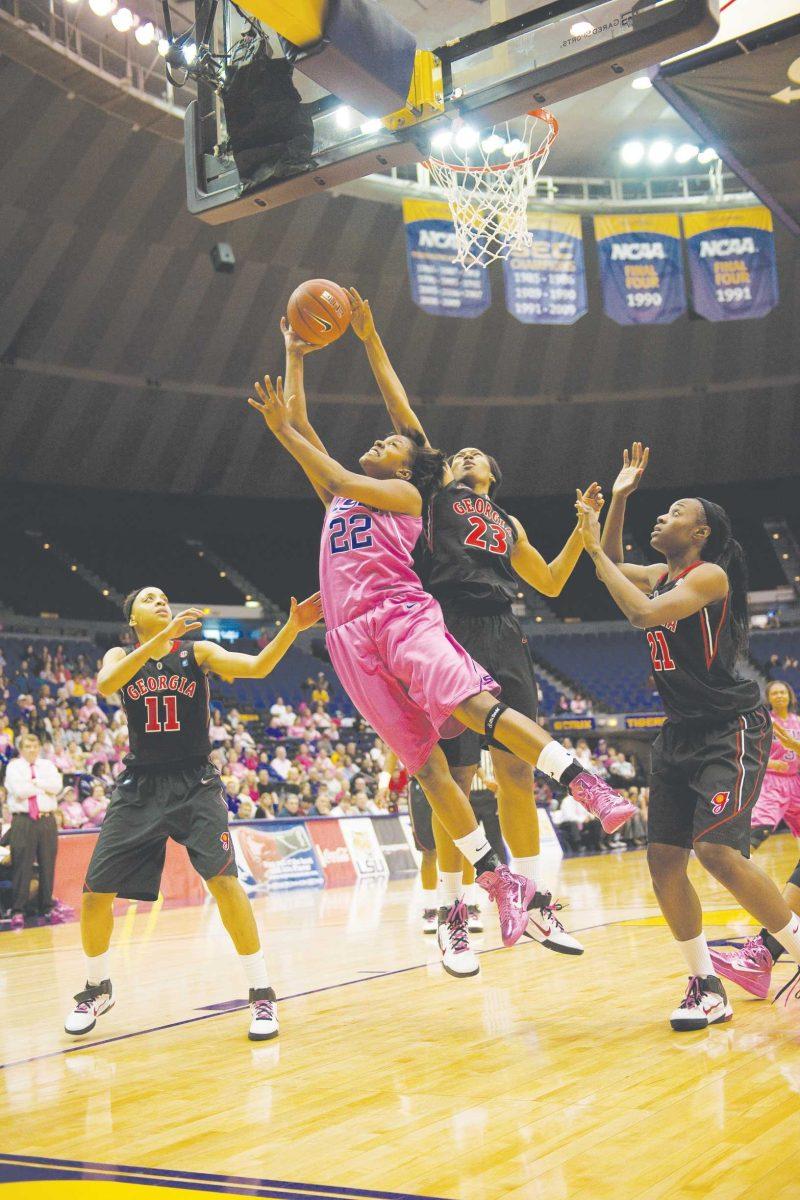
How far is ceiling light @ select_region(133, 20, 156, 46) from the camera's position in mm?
15383

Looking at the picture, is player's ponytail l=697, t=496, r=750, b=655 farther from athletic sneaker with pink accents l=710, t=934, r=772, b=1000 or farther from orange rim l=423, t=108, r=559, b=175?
orange rim l=423, t=108, r=559, b=175

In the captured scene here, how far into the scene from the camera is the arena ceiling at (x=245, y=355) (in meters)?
19.6

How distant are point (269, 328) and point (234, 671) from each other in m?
19.1

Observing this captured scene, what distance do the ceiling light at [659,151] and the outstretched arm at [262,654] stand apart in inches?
797

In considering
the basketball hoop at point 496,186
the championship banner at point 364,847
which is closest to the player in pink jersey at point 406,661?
the basketball hoop at point 496,186

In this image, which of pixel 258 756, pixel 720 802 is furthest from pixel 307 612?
pixel 258 756

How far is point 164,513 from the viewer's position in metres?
26.1

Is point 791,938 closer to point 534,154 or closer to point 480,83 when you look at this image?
point 480,83

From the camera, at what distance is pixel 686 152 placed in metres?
22.8

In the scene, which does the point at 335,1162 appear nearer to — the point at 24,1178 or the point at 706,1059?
the point at 24,1178

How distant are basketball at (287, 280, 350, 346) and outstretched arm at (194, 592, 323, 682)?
1.28 meters

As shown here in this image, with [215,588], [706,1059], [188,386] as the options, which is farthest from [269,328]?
[706,1059]

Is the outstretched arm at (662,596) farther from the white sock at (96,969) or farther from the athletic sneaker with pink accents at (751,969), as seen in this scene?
the white sock at (96,969)

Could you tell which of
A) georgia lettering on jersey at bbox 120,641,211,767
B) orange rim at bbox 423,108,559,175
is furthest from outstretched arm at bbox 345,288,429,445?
orange rim at bbox 423,108,559,175
